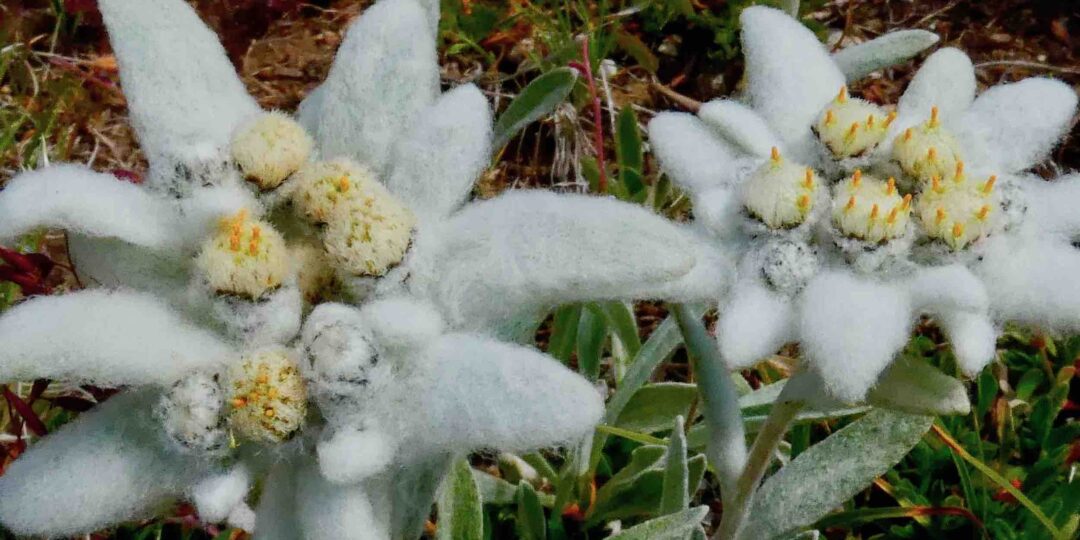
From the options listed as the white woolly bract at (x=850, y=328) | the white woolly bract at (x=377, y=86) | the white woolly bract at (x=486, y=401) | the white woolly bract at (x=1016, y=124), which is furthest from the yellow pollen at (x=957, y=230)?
the white woolly bract at (x=377, y=86)

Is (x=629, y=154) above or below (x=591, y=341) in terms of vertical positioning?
above

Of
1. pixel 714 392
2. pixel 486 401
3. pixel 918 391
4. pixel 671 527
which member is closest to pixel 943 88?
pixel 918 391

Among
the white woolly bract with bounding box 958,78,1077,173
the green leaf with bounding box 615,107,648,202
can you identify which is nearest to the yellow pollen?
the white woolly bract with bounding box 958,78,1077,173

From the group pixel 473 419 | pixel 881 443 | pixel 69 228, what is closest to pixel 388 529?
pixel 473 419

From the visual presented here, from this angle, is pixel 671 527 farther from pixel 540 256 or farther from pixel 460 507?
pixel 540 256

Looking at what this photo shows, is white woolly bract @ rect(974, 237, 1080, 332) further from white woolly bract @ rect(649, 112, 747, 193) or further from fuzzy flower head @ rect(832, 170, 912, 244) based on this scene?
white woolly bract @ rect(649, 112, 747, 193)
